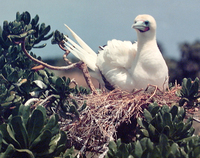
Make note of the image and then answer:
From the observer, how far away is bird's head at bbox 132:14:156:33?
2.13 meters

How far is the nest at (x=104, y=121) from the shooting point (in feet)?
4.76

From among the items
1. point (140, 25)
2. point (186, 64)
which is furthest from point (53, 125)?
point (186, 64)

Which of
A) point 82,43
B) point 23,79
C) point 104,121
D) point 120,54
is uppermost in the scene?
point 82,43

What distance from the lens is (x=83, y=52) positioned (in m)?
2.57

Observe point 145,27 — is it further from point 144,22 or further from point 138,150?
point 138,150

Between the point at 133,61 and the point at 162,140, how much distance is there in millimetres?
1428

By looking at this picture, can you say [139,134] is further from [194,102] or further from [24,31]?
[24,31]

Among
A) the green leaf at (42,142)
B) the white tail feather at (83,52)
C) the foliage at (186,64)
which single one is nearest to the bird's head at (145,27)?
the white tail feather at (83,52)

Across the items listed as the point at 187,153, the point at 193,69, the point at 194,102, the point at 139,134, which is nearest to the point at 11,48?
the point at 139,134

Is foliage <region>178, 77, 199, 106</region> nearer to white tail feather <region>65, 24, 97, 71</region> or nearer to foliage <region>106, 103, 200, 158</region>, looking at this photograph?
foliage <region>106, 103, 200, 158</region>

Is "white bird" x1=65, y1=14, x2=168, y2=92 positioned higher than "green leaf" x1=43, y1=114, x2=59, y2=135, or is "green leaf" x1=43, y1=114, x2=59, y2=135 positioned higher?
"white bird" x1=65, y1=14, x2=168, y2=92

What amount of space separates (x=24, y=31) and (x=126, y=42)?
1078 mm

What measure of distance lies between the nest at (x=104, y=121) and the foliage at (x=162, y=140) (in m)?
0.26

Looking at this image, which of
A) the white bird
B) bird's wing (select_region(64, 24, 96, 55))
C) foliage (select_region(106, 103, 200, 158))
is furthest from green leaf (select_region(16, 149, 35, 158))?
bird's wing (select_region(64, 24, 96, 55))
